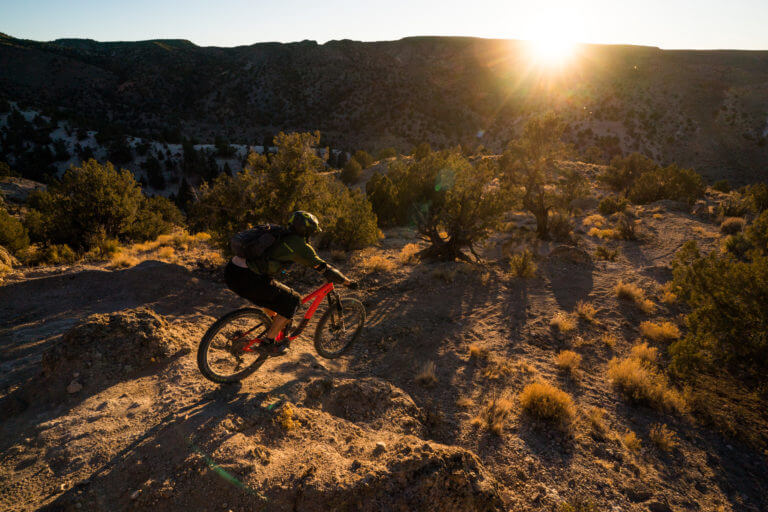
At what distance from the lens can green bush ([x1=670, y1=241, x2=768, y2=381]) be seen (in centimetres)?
552

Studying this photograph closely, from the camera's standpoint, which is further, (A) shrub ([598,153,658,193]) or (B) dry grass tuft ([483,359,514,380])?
(A) shrub ([598,153,658,193])

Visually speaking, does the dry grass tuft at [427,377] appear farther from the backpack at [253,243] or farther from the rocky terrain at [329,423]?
the backpack at [253,243]

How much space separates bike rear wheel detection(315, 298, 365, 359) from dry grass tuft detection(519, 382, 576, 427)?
3.09 meters

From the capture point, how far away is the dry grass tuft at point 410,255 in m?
13.7

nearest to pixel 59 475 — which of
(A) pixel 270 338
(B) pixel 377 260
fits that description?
(A) pixel 270 338

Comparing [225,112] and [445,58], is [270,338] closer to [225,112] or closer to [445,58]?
[225,112]

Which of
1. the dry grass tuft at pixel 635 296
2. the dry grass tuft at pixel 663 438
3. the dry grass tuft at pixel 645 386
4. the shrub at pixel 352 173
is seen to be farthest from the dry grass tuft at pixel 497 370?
the shrub at pixel 352 173

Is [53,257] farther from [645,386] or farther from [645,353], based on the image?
[645,353]

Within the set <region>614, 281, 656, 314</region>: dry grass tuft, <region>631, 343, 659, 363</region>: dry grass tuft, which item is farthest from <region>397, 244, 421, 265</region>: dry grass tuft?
<region>631, 343, 659, 363</region>: dry grass tuft

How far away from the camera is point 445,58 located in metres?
101

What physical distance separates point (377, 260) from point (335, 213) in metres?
2.41

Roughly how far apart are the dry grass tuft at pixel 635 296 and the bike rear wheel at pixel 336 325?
8.56 metres

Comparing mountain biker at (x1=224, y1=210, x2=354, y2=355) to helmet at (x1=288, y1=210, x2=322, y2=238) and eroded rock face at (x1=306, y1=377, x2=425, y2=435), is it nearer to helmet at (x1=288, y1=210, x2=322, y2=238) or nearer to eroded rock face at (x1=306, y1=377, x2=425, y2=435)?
helmet at (x1=288, y1=210, x2=322, y2=238)

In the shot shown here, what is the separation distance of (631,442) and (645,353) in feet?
10.6
